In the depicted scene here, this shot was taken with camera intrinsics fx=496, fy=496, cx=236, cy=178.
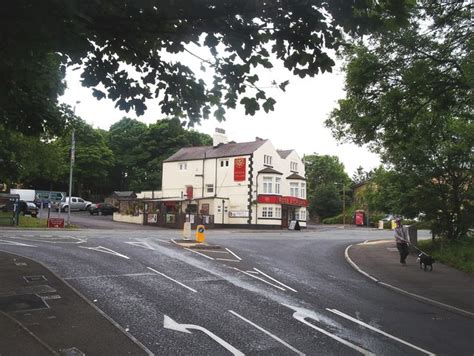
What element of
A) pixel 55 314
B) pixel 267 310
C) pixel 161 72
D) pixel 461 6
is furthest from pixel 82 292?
pixel 461 6

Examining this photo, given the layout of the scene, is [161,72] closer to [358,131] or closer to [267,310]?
[267,310]

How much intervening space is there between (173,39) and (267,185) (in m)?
43.7

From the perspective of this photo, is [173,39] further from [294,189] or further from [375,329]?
[294,189]

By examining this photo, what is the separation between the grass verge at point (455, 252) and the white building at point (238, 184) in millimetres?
29268

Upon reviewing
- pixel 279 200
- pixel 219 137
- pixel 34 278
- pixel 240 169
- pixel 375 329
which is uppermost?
pixel 219 137

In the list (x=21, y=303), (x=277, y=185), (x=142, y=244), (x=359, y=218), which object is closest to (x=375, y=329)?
(x=21, y=303)

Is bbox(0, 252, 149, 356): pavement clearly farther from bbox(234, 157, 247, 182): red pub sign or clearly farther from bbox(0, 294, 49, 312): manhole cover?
bbox(234, 157, 247, 182): red pub sign

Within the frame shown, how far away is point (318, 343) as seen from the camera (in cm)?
811

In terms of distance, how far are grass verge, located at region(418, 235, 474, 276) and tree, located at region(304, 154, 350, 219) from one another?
174 feet

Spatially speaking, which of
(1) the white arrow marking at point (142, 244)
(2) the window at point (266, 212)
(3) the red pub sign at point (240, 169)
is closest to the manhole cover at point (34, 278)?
(1) the white arrow marking at point (142, 244)

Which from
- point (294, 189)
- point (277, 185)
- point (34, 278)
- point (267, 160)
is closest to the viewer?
point (34, 278)

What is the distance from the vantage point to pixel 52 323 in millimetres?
8711

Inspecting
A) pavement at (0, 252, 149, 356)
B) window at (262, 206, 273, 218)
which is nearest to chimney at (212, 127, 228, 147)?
window at (262, 206, 273, 218)

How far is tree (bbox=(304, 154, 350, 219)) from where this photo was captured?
7550 cm
